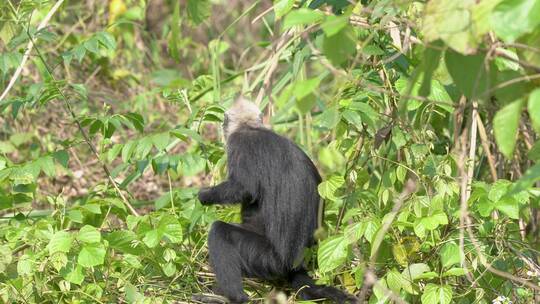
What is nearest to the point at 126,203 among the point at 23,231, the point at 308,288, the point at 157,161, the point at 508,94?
the point at 157,161

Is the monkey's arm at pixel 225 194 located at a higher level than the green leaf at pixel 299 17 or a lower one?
lower

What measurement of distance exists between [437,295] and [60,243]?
1.81m

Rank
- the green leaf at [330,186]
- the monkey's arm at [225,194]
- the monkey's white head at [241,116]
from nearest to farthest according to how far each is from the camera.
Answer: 1. the green leaf at [330,186]
2. the monkey's arm at [225,194]
3. the monkey's white head at [241,116]

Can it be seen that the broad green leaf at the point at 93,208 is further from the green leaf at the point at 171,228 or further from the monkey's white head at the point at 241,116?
the monkey's white head at the point at 241,116

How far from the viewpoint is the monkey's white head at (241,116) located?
531 cm

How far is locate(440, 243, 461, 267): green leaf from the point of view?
4.13 meters

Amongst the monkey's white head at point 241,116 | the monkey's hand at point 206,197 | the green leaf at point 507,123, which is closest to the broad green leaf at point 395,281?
the monkey's hand at point 206,197

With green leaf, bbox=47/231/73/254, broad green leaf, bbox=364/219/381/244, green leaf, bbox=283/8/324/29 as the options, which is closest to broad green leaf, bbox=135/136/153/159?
green leaf, bbox=47/231/73/254

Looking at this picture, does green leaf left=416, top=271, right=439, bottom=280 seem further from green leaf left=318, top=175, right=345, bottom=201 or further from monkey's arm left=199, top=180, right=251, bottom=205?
monkey's arm left=199, top=180, right=251, bottom=205

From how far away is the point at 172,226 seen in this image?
4.68 m

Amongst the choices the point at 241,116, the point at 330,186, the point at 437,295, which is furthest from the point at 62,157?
the point at 437,295

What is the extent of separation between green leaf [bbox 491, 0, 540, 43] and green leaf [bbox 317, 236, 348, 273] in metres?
2.17

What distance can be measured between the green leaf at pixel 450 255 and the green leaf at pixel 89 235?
167 cm

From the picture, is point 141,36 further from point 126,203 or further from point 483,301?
point 483,301
